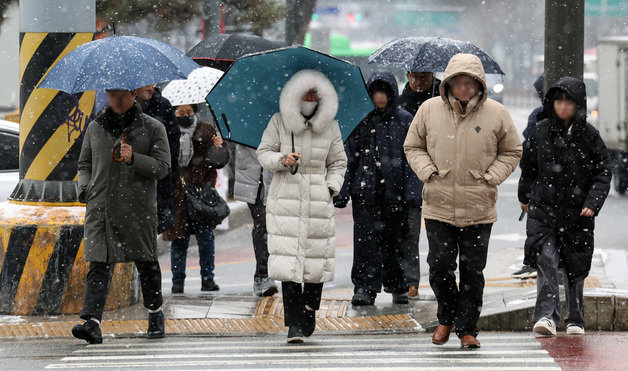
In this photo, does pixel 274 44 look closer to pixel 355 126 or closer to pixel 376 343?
pixel 355 126

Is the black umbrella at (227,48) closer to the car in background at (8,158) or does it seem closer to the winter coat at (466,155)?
the car in background at (8,158)

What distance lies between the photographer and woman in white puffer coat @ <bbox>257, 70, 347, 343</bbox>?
7727mm

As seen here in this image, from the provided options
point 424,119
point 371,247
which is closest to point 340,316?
point 371,247

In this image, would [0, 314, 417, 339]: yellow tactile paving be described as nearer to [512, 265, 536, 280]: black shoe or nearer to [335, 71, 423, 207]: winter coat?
[335, 71, 423, 207]: winter coat

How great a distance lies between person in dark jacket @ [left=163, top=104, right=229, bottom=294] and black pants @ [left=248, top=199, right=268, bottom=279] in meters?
0.48

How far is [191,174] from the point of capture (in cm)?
1015

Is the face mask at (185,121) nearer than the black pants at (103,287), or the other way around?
the black pants at (103,287)

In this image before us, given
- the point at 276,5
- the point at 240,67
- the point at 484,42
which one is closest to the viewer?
the point at 240,67

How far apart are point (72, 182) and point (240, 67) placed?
70.5 inches

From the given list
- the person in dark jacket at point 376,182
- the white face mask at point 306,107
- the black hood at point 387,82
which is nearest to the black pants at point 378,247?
the person in dark jacket at point 376,182

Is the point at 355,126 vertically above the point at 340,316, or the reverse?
the point at 355,126

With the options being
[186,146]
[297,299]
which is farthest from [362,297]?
[186,146]

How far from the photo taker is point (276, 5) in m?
21.0

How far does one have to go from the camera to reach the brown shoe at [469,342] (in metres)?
7.50
